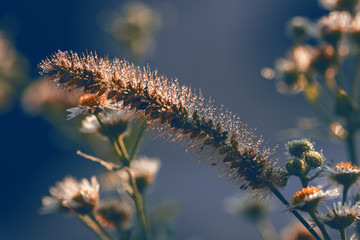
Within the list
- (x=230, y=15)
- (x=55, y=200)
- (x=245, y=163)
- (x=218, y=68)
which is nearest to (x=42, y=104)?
(x=55, y=200)

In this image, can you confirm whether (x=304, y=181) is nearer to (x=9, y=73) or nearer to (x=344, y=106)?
(x=344, y=106)

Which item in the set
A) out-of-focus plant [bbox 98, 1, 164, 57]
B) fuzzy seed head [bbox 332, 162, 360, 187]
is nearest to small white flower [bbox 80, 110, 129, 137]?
fuzzy seed head [bbox 332, 162, 360, 187]

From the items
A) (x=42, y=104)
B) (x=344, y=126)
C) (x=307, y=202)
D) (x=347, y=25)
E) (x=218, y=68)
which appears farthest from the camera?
(x=218, y=68)

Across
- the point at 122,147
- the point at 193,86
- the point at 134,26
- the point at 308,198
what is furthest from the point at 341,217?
the point at 193,86

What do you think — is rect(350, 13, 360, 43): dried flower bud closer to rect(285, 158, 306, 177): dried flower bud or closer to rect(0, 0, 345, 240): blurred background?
rect(285, 158, 306, 177): dried flower bud

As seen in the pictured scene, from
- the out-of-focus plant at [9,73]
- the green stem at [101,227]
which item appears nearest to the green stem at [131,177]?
the green stem at [101,227]

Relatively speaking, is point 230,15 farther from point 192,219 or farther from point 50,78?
point 50,78

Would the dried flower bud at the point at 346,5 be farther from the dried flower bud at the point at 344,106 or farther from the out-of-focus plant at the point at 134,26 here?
the out-of-focus plant at the point at 134,26
